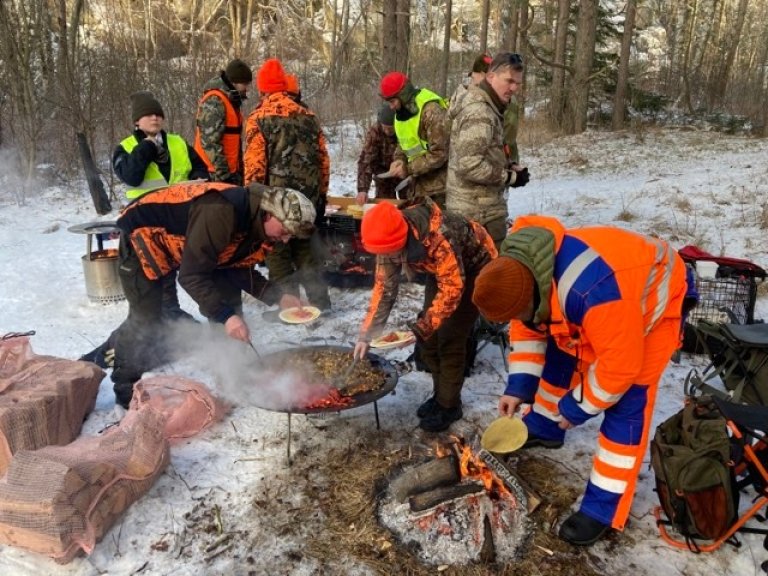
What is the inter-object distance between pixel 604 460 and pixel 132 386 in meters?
3.22

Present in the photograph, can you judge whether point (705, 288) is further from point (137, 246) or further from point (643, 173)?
point (643, 173)

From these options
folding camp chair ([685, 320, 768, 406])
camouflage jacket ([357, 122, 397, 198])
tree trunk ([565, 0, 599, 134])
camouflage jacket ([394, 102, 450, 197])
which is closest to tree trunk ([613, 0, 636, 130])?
tree trunk ([565, 0, 599, 134])

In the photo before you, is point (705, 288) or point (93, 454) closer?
point (93, 454)

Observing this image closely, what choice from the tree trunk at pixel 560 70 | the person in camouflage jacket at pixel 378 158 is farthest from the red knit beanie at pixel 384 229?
the tree trunk at pixel 560 70

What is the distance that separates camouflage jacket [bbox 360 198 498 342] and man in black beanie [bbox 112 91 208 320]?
203cm

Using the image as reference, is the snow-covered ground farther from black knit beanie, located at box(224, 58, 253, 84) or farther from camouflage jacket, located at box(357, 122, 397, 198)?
black knit beanie, located at box(224, 58, 253, 84)

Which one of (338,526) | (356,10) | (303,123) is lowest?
(338,526)

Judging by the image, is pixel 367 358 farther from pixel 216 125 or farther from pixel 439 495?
pixel 216 125

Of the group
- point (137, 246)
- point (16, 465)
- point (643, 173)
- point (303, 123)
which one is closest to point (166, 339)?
point (137, 246)

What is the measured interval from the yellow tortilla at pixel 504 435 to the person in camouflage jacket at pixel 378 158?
11.6 ft

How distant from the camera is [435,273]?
337 cm

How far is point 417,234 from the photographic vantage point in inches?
125

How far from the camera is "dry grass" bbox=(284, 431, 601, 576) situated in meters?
2.70

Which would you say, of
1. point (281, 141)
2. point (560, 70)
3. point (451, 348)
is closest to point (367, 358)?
point (451, 348)
